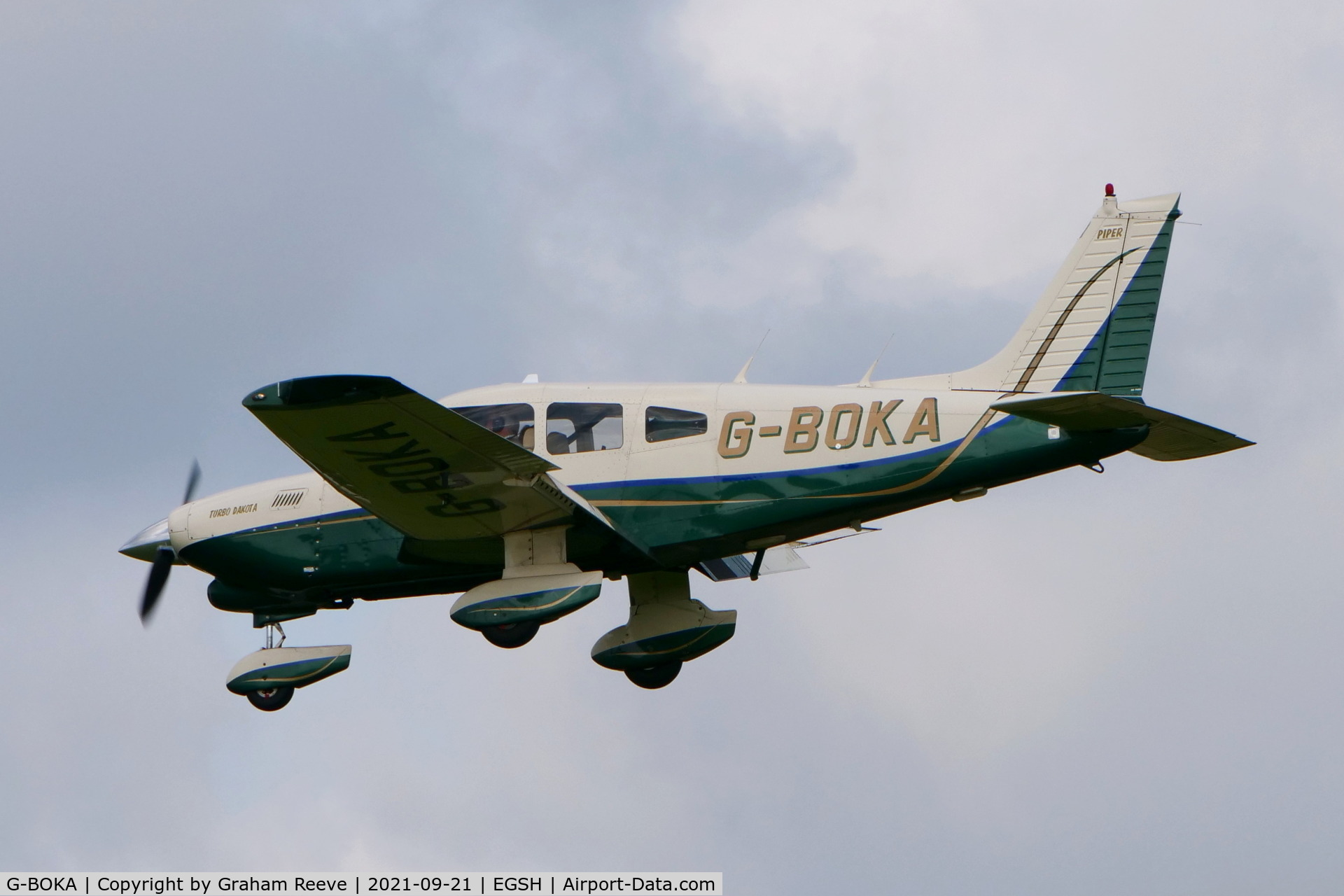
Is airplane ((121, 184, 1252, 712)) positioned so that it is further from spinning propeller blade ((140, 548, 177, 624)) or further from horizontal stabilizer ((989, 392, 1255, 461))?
spinning propeller blade ((140, 548, 177, 624))

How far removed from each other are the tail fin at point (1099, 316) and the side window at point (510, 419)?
14.9ft

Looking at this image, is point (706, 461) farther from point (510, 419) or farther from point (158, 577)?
point (158, 577)

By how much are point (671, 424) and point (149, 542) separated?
6.44m

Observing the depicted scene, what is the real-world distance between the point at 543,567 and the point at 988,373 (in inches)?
203

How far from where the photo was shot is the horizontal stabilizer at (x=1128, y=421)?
54.9 feet

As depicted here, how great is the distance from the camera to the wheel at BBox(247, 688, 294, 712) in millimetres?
19797

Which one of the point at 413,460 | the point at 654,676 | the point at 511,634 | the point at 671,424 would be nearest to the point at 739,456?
the point at 671,424

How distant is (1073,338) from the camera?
59.9 ft

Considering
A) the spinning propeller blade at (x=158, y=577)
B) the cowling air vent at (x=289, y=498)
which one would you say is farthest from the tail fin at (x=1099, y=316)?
the spinning propeller blade at (x=158, y=577)

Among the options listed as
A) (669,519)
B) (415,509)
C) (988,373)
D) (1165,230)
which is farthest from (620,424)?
(1165,230)

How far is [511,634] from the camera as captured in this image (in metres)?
18.0

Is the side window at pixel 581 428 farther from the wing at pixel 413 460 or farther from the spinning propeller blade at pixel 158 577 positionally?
the spinning propeller blade at pixel 158 577

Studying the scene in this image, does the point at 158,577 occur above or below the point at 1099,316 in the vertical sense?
below

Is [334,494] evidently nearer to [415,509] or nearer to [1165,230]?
[415,509]
